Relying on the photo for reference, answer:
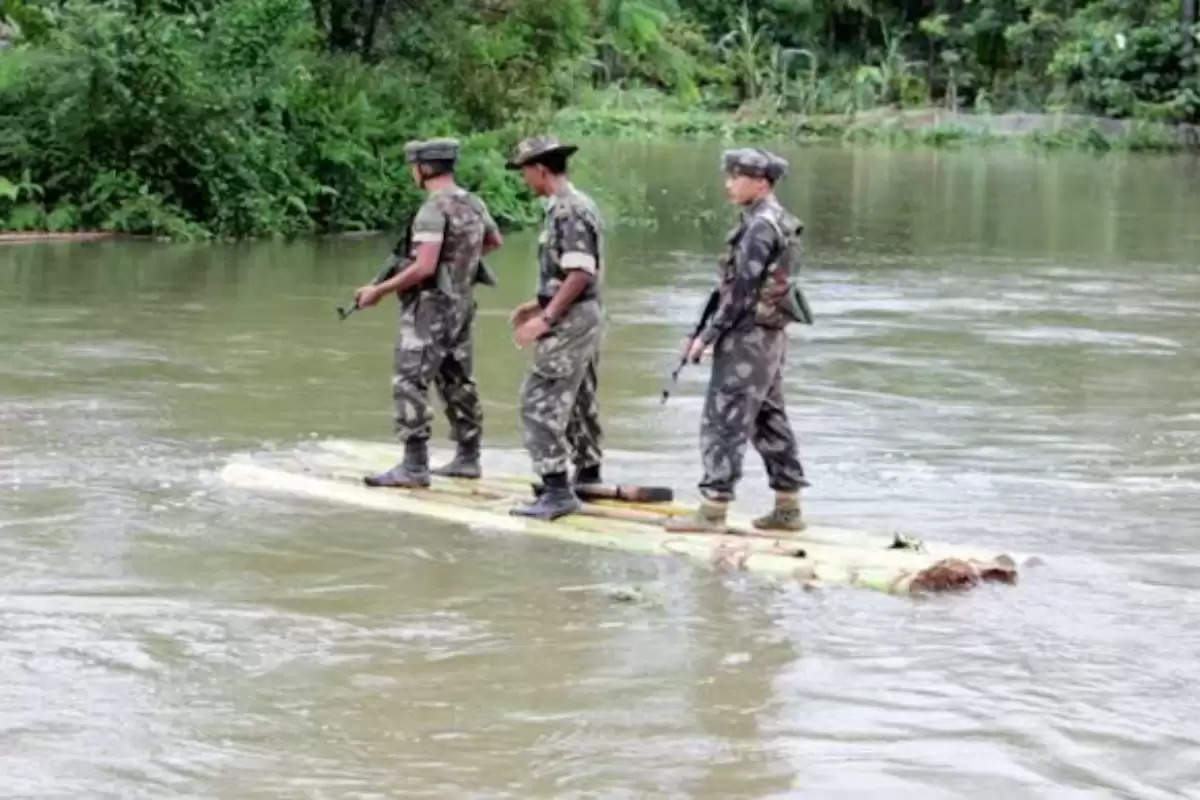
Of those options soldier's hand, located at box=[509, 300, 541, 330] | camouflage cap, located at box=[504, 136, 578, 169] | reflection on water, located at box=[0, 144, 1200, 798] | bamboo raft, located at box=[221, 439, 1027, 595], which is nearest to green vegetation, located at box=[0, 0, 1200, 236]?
reflection on water, located at box=[0, 144, 1200, 798]

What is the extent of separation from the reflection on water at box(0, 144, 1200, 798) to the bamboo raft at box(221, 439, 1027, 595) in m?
0.12

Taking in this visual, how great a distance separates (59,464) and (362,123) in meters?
13.3

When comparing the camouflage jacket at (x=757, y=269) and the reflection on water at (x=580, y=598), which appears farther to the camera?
the camouflage jacket at (x=757, y=269)

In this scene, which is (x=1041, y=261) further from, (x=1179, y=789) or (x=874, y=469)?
(x=1179, y=789)

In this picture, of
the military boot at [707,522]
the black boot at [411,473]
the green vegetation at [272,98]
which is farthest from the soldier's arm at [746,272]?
the green vegetation at [272,98]

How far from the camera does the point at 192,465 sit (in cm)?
978

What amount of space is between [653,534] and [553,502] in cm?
54

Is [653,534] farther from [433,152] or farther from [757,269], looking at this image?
[433,152]

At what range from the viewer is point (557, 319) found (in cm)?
832

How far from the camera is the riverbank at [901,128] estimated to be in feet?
162

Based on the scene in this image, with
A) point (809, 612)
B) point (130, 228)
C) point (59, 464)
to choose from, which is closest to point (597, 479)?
point (809, 612)

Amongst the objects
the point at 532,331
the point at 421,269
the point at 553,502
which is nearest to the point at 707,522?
the point at 553,502

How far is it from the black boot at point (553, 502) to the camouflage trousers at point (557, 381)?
0.15 feet

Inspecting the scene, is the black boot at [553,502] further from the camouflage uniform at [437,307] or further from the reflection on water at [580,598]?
the camouflage uniform at [437,307]
